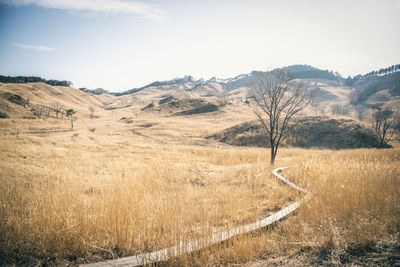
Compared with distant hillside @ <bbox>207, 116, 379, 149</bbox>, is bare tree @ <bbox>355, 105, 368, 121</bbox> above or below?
above

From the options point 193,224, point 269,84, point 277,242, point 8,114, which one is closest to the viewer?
point 277,242

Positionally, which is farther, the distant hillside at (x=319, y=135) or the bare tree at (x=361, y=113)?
the bare tree at (x=361, y=113)

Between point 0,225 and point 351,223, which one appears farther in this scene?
point 351,223

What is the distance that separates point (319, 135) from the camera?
1200 inches

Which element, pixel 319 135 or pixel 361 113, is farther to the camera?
pixel 361 113

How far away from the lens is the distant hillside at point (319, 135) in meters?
27.9

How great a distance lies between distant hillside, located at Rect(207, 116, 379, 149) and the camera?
27875mm

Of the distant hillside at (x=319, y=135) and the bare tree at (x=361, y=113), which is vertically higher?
the bare tree at (x=361, y=113)

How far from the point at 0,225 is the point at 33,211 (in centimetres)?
38

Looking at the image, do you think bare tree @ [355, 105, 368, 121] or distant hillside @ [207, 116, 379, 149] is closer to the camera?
distant hillside @ [207, 116, 379, 149]

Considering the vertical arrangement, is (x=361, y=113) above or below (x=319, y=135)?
above

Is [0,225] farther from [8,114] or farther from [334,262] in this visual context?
[8,114]

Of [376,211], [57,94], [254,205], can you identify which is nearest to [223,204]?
[254,205]

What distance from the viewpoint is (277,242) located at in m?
2.79
